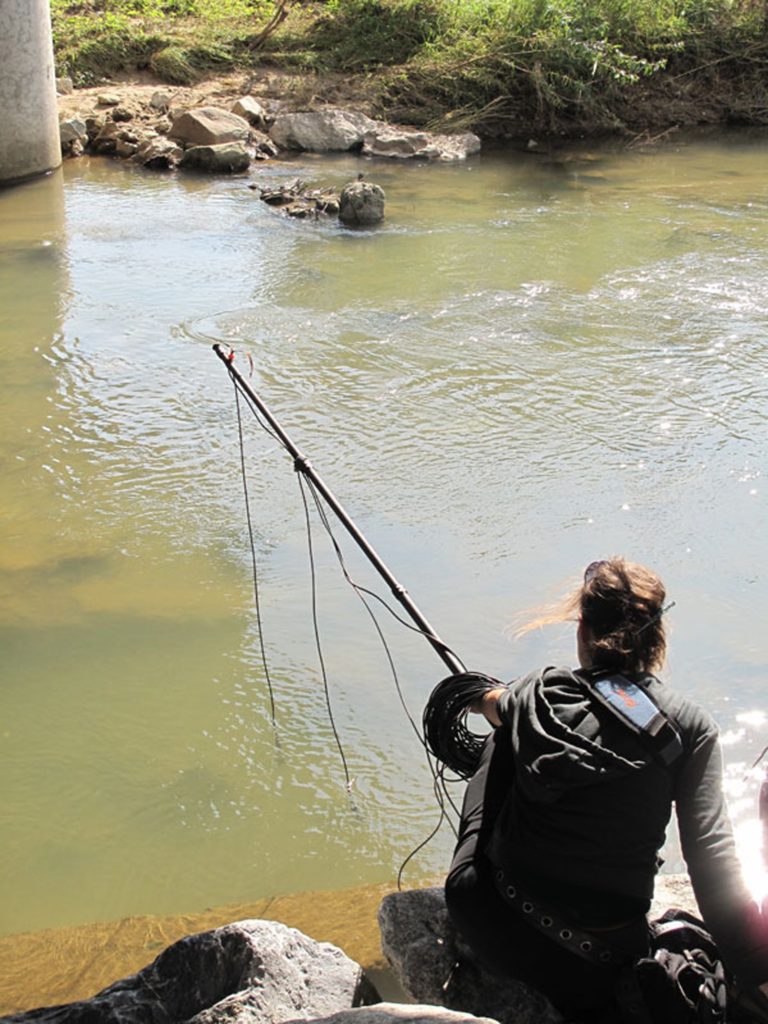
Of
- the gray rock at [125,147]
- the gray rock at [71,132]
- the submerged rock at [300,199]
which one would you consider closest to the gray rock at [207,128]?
the gray rock at [125,147]

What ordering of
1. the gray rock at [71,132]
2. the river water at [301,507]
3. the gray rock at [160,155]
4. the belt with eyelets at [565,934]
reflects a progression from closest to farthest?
the belt with eyelets at [565,934], the river water at [301,507], the gray rock at [160,155], the gray rock at [71,132]

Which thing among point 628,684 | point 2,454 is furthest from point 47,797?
point 2,454

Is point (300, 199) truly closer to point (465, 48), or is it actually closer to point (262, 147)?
point (262, 147)

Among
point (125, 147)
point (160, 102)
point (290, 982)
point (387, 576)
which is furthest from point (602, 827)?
point (160, 102)

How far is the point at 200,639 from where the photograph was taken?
4.70 metres

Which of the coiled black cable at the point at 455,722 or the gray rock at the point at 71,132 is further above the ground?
the gray rock at the point at 71,132

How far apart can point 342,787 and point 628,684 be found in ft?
6.28

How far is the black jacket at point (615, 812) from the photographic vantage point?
7.11 feet

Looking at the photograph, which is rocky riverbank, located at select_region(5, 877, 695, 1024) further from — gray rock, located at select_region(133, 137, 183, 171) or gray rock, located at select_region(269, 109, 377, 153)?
gray rock, located at select_region(269, 109, 377, 153)

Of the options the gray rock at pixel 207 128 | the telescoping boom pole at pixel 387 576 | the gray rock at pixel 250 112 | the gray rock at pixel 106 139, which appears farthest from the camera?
the gray rock at pixel 250 112

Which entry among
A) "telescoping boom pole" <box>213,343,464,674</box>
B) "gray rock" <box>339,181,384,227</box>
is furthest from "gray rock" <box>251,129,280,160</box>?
"telescoping boom pole" <box>213,343,464,674</box>

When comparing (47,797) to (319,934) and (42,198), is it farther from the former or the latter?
(42,198)

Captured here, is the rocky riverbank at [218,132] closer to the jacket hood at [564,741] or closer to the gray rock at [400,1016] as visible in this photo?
the jacket hood at [564,741]

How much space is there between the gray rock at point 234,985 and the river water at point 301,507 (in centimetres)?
90
